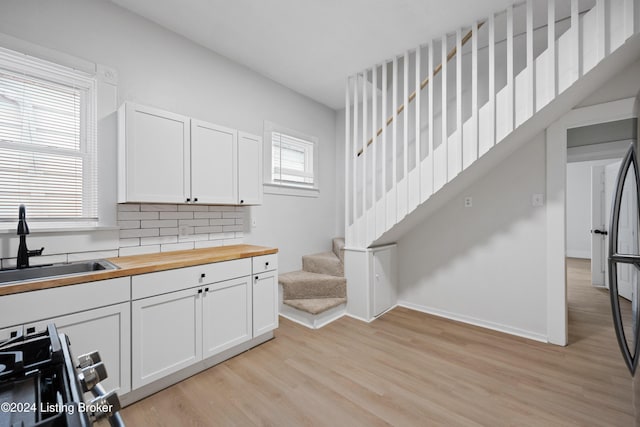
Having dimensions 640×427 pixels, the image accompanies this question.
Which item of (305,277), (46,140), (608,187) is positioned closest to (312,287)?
(305,277)

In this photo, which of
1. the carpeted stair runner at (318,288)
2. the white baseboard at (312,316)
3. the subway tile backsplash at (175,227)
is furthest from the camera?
the carpeted stair runner at (318,288)

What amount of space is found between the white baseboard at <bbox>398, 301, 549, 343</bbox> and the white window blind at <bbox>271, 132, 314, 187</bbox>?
2.14 meters

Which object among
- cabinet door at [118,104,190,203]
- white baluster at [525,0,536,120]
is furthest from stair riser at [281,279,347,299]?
white baluster at [525,0,536,120]

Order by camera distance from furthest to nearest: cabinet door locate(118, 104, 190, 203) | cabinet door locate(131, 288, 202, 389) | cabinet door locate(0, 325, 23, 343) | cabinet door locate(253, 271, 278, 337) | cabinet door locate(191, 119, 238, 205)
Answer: cabinet door locate(253, 271, 278, 337)
cabinet door locate(191, 119, 238, 205)
cabinet door locate(118, 104, 190, 203)
cabinet door locate(131, 288, 202, 389)
cabinet door locate(0, 325, 23, 343)

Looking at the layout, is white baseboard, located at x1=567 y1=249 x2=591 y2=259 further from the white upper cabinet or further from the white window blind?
the white upper cabinet

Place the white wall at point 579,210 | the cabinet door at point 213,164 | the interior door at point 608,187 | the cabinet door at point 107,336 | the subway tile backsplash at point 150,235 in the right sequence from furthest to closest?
the white wall at point 579,210 < the interior door at point 608,187 < the cabinet door at point 213,164 < the subway tile backsplash at point 150,235 < the cabinet door at point 107,336

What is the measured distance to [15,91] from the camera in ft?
6.03

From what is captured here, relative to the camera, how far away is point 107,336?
1656 millimetres

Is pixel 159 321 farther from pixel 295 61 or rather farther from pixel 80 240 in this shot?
pixel 295 61

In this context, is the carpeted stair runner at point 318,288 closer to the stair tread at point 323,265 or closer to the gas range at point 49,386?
the stair tread at point 323,265

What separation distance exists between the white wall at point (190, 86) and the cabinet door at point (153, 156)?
27 centimetres

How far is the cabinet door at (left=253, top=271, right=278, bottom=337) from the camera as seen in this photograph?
2477mm

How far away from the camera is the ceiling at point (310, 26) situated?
2.22 m

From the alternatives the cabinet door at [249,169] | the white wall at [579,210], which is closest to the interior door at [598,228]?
the white wall at [579,210]
